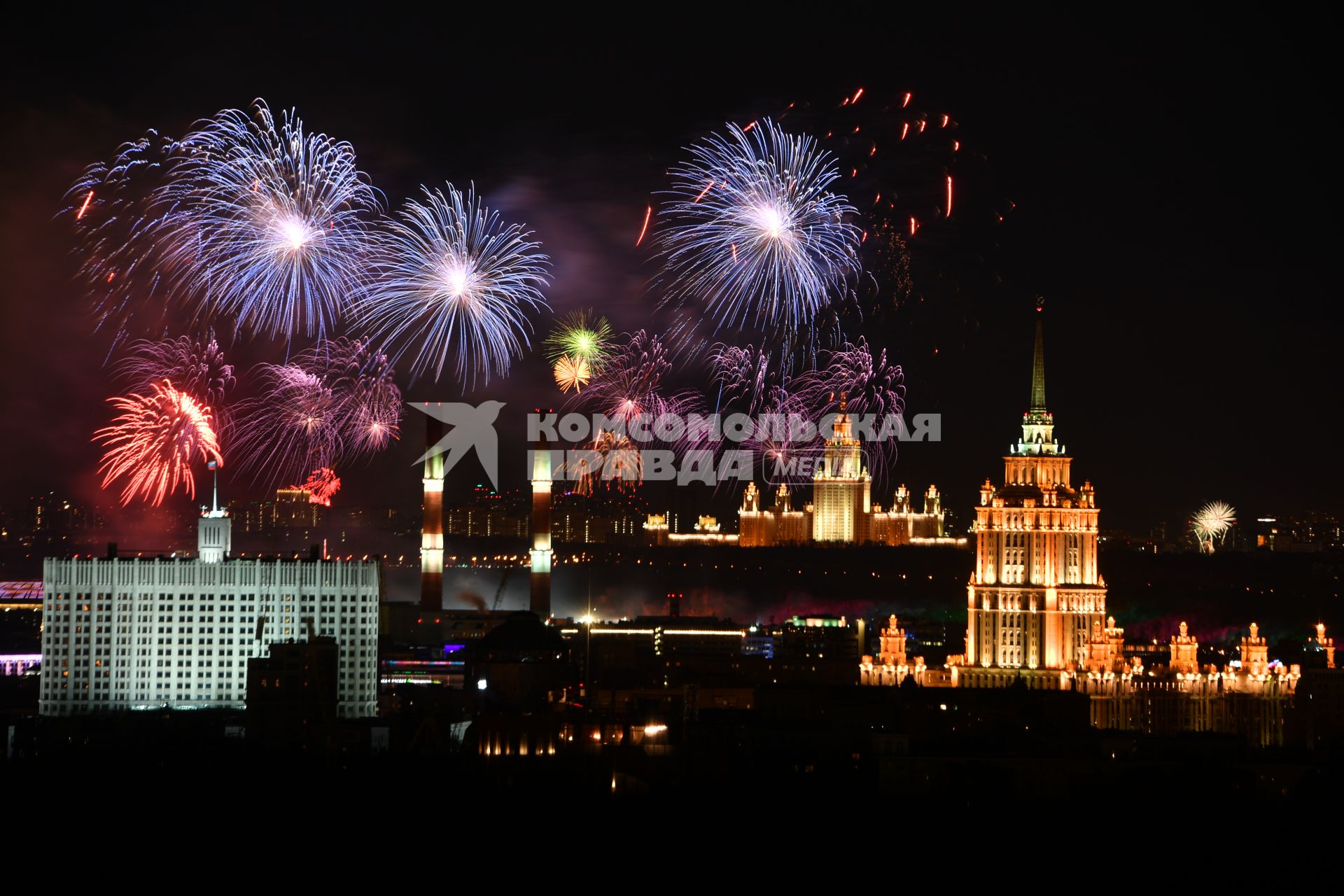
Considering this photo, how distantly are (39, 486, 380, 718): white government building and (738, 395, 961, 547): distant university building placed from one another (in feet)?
264

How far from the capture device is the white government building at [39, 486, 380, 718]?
101750mm

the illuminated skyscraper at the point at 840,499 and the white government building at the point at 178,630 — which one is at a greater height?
the illuminated skyscraper at the point at 840,499

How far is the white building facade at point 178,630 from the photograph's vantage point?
10175cm

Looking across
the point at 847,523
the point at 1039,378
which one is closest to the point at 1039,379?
the point at 1039,378

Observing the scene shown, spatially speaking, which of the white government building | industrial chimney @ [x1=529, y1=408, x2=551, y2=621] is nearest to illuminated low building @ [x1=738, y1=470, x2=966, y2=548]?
industrial chimney @ [x1=529, y1=408, x2=551, y2=621]

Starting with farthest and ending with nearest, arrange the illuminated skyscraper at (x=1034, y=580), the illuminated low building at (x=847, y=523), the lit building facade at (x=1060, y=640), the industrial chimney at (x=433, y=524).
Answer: the illuminated low building at (x=847, y=523)
the industrial chimney at (x=433, y=524)
the illuminated skyscraper at (x=1034, y=580)
the lit building facade at (x=1060, y=640)

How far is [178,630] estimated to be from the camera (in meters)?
102

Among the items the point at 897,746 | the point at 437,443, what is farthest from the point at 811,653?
the point at 897,746

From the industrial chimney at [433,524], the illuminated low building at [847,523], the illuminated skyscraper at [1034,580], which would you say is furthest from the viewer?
the illuminated low building at [847,523]

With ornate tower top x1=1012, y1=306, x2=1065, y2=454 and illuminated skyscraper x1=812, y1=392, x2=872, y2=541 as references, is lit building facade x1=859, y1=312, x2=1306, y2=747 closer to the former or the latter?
ornate tower top x1=1012, y1=306, x2=1065, y2=454

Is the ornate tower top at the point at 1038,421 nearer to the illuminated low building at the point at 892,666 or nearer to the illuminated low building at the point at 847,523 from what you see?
the illuminated low building at the point at 892,666

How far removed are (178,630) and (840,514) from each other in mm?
92428

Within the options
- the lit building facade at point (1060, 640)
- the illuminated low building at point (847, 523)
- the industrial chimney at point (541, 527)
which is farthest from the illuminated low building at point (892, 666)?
the illuminated low building at point (847, 523)

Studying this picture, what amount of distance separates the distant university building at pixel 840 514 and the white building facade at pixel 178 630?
80471 mm
